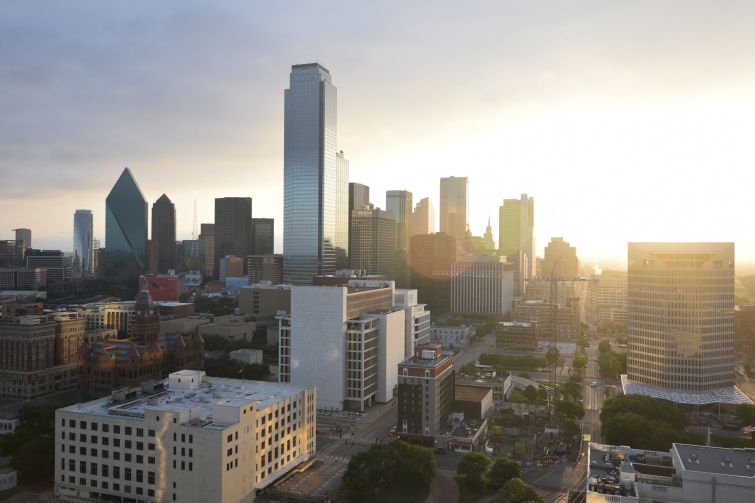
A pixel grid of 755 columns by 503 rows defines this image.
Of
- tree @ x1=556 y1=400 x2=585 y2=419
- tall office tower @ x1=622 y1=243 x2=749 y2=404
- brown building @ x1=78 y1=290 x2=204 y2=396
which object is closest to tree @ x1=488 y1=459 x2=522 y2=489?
tree @ x1=556 y1=400 x2=585 y2=419

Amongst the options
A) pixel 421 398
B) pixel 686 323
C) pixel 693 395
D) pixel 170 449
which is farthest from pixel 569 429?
pixel 170 449

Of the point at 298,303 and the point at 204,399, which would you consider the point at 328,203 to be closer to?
the point at 298,303

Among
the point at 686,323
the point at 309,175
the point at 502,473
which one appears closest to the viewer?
the point at 502,473

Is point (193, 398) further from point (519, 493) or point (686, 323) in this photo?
point (686, 323)

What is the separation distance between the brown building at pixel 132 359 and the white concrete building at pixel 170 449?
107 ft

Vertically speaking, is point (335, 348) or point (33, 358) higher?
point (335, 348)

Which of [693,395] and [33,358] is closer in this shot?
[693,395]

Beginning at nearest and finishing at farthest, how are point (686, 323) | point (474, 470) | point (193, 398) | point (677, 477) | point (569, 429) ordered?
point (677, 477) < point (474, 470) < point (193, 398) < point (569, 429) < point (686, 323)

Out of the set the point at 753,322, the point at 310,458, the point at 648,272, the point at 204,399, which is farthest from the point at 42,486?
the point at 753,322

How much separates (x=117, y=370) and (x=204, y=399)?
3736 centimetres

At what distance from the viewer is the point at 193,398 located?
61.8m

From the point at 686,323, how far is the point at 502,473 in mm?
52101

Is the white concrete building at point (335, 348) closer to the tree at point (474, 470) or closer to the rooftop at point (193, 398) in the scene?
the rooftop at point (193, 398)

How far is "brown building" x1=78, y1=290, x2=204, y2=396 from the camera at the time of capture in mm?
91062
